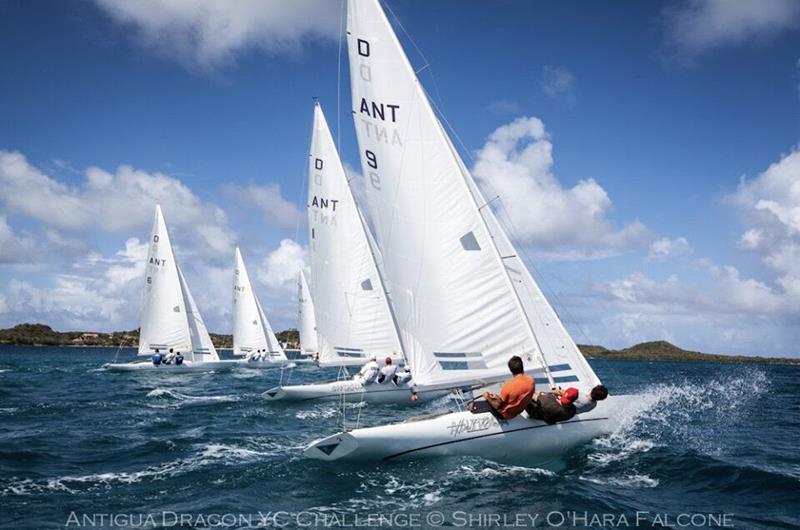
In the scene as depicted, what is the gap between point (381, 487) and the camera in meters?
9.32

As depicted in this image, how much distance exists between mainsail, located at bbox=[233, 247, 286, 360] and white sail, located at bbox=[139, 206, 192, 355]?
10807 mm

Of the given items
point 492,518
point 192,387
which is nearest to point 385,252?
point 492,518

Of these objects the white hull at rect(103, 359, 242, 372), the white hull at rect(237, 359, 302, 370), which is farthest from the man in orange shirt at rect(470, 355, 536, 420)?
the white hull at rect(237, 359, 302, 370)

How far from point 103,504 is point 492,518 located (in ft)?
18.6

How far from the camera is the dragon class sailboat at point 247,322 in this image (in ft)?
165

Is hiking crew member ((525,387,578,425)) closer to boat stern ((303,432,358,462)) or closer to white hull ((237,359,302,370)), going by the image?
boat stern ((303,432,358,462))

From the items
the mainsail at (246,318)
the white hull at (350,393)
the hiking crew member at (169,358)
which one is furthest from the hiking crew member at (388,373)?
the mainsail at (246,318)

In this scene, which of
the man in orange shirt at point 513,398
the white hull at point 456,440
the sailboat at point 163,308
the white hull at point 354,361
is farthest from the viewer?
Answer: the sailboat at point 163,308

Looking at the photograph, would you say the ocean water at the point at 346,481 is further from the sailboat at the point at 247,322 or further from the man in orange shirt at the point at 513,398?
the sailboat at the point at 247,322

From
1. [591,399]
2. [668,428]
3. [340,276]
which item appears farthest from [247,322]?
[591,399]

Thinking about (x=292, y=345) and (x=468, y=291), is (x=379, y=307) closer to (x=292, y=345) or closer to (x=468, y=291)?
(x=468, y=291)

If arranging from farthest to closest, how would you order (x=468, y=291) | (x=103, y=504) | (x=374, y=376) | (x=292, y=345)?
1. (x=292, y=345)
2. (x=374, y=376)
3. (x=468, y=291)
4. (x=103, y=504)

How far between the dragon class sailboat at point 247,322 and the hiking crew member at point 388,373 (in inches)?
1220

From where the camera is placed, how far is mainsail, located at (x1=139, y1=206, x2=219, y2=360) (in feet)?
128
